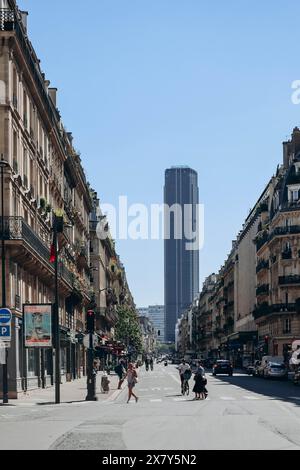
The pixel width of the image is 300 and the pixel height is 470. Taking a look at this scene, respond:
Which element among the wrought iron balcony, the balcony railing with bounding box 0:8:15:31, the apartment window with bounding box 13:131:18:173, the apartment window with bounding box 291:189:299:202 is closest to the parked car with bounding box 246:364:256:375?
the wrought iron balcony

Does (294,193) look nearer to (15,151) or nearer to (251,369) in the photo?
(251,369)

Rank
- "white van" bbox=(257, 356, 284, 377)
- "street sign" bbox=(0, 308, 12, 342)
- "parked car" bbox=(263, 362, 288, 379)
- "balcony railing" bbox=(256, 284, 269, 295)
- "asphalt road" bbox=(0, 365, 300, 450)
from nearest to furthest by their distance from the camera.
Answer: "asphalt road" bbox=(0, 365, 300, 450) < "street sign" bbox=(0, 308, 12, 342) < "parked car" bbox=(263, 362, 288, 379) < "white van" bbox=(257, 356, 284, 377) < "balcony railing" bbox=(256, 284, 269, 295)

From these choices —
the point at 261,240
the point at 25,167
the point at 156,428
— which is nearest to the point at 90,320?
the point at 25,167

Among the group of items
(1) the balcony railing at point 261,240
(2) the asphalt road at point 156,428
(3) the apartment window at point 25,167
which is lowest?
(2) the asphalt road at point 156,428

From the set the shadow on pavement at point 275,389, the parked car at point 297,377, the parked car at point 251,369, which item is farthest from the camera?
the parked car at point 251,369

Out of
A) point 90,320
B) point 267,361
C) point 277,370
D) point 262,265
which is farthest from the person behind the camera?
point 262,265

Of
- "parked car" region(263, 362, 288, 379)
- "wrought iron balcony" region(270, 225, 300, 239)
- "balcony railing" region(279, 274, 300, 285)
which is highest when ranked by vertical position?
"wrought iron balcony" region(270, 225, 300, 239)

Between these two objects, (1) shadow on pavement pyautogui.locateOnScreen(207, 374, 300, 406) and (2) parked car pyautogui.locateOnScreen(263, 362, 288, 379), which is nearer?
(1) shadow on pavement pyautogui.locateOnScreen(207, 374, 300, 406)

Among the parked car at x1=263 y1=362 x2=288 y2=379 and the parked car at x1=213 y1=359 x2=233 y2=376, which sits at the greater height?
the parked car at x1=263 y1=362 x2=288 y2=379

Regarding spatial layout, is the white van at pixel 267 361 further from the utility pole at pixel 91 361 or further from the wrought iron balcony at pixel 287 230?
the utility pole at pixel 91 361

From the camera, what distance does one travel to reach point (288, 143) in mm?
113000

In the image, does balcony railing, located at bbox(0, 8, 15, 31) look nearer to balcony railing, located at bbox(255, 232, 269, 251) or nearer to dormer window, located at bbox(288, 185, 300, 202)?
dormer window, located at bbox(288, 185, 300, 202)

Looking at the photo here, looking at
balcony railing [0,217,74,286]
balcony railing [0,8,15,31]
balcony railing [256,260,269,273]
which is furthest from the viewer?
balcony railing [256,260,269,273]

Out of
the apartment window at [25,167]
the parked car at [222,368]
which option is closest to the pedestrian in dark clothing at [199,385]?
the apartment window at [25,167]
